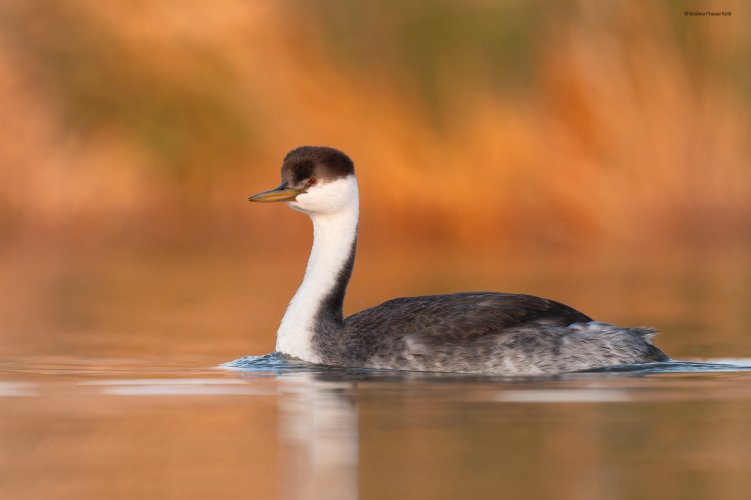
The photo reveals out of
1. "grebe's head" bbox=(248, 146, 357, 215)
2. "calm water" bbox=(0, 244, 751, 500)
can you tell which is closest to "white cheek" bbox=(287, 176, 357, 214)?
"grebe's head" bbox=(248, 146, 357, 215)

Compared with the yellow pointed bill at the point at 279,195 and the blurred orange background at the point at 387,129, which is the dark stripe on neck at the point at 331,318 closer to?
the yellow pointed bill at the point at 279,195

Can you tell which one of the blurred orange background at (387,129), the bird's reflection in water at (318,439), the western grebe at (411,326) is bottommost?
the bird's reflection in water at (318,439)

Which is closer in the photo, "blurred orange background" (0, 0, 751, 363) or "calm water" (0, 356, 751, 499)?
"calm water" (0, 356, 751, 499)

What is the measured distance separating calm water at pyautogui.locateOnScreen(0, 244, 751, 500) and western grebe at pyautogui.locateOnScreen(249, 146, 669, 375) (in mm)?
242

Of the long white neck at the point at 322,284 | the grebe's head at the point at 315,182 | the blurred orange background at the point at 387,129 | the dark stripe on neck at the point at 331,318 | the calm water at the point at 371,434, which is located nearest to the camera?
the calm water at the point at 371,434

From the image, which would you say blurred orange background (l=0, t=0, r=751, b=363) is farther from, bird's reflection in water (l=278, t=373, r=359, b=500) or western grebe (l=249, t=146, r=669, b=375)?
bird's reflection in water (l=278, t=373, r=359, b=500)

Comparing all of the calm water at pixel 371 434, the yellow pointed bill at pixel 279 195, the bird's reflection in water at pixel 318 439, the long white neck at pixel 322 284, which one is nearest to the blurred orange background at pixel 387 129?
Result: the long white neck at pixel 322 284

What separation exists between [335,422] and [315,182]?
3505 mm

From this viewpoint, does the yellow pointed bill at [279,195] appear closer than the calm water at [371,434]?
No

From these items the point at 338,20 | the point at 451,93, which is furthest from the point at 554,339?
the point at 338,20

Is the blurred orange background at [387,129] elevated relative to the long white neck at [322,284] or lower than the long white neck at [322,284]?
elevated

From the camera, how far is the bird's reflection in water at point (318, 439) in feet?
24.3

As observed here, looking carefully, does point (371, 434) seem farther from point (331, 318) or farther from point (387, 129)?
point (387, 129)

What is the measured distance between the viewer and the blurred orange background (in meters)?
28.2
